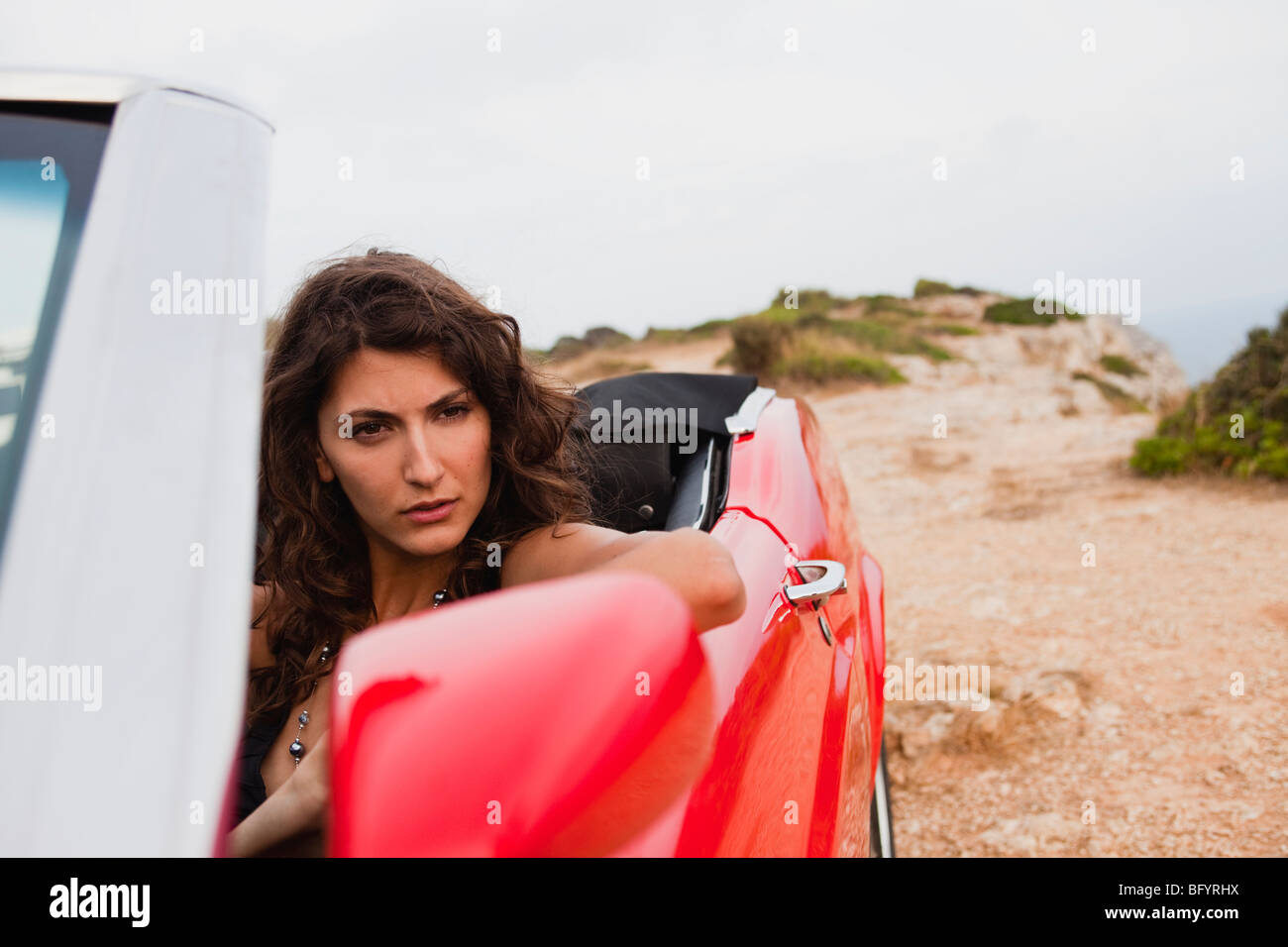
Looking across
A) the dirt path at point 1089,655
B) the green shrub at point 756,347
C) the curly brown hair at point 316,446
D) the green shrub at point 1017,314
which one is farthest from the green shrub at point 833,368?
the curly brown hair at point 316,446

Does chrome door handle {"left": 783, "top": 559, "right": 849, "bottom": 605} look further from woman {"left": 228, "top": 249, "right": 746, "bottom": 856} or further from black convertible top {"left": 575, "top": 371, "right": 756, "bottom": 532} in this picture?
black convertible top {"left": 575, "top": 371, "right": 756, "bottom": 532}

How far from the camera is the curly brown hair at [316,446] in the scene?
163 cm

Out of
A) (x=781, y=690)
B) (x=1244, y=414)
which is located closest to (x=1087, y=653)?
(x=781, y=690)

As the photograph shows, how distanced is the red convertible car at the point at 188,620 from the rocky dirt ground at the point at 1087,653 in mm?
2292

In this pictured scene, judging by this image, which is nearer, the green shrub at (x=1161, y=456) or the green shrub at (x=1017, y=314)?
the green shrub at (x=1161, y=456)

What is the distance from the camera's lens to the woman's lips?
58.3 inches

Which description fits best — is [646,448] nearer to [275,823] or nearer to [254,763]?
[254,763]

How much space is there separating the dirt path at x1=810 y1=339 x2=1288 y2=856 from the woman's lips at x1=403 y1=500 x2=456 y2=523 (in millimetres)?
2151

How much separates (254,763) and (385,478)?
0.46 metres

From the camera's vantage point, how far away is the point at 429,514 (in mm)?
1481

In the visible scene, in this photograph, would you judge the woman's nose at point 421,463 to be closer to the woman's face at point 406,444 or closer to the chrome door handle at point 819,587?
the woman's face at point 406,444

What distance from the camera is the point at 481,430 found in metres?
1.65
